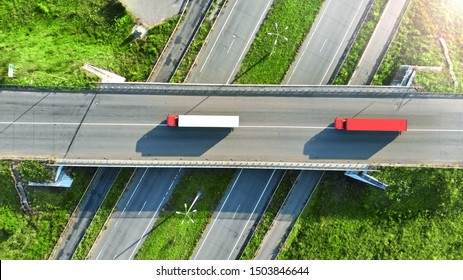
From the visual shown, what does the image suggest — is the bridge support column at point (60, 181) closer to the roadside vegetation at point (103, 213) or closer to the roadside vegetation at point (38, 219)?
the roadside vegetation at point (38, 219)

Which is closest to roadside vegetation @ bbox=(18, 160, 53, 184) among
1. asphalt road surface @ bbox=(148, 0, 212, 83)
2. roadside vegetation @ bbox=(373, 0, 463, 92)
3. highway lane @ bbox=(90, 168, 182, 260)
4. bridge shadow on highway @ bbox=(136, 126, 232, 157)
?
highway lane @ bbox=(90, 168, 182, 260)

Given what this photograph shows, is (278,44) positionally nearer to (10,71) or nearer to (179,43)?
(179,43)

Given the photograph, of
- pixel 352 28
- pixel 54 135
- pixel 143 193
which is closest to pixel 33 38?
pixel 54 135

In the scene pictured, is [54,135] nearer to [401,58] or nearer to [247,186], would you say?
[247,186]

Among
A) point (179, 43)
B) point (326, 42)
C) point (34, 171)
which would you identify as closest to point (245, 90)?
point (179, 43)

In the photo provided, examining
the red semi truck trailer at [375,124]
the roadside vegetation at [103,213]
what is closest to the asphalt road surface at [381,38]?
the red semi truck trailer at [375,124]
